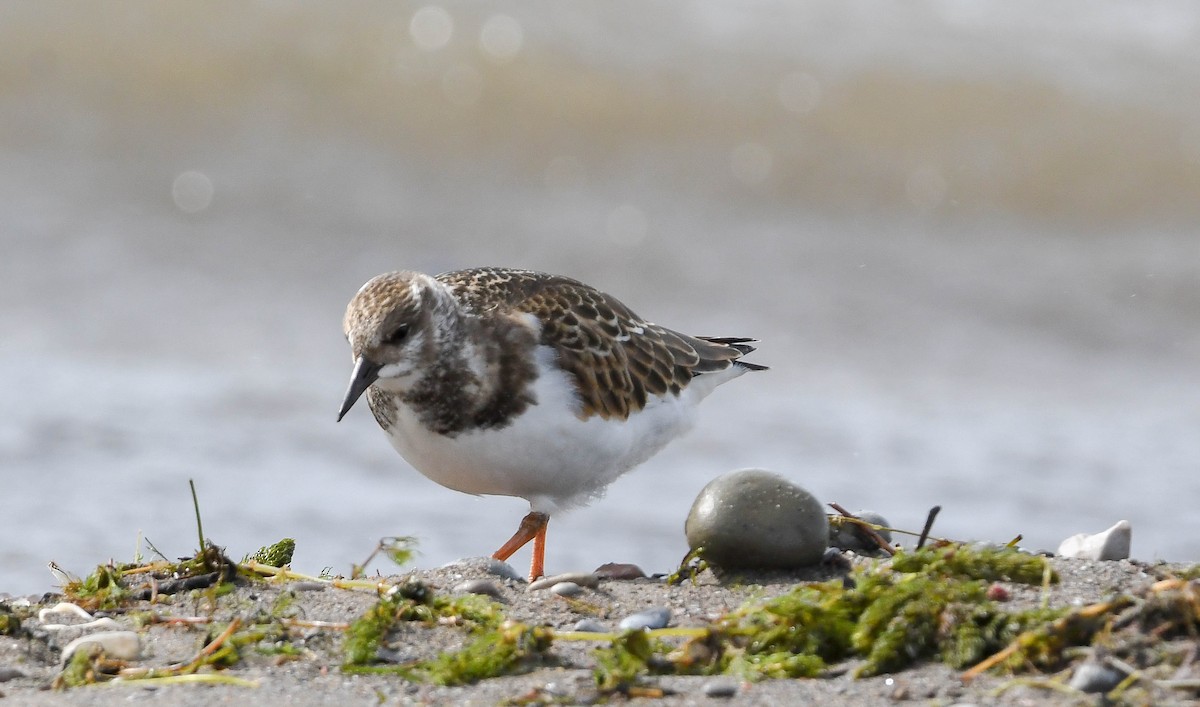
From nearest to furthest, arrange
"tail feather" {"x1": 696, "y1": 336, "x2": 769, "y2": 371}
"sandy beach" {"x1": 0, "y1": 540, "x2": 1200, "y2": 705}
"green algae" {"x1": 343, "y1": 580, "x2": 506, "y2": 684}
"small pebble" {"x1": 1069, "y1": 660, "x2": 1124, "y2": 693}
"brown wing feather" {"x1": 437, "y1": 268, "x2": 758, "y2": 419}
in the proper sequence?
"small pebble" {"x1": 1069, "y1": 660, "x2": 1124, "y2": 693} < "sandy beach" {"x1": 0, "y1": 540, "x2": 1200, "y2": 705} < "green algae" {"x1": 343, "y1": 580, "x2": 506, "y2": 684} < "brown wing feather" {"x1": 437, "y1": 268, "x2": 758, "y2": 419} < "tail feather" {"x1": 696, "y1": 336, "x2": 769, "y2": 371}

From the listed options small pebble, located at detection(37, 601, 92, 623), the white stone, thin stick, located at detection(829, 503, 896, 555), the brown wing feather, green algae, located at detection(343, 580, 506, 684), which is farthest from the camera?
the brown wing feather

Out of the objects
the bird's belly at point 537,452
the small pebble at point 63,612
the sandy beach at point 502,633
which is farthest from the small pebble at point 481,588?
the small pebble at point 63,612

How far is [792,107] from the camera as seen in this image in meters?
9.05

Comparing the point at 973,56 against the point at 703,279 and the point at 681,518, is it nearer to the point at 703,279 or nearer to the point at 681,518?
the point at 703,279

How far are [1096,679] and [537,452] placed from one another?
1.68 metres

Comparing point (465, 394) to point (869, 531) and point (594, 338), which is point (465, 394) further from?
point (869, 531)

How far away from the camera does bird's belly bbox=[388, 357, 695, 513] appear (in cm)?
342

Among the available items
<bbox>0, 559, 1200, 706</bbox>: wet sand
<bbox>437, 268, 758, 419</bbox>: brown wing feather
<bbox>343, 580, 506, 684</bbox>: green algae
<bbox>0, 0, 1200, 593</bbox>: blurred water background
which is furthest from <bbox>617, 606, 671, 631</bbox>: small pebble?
<bbox>0, 0, 1200, 593</bbox>: blurred water background

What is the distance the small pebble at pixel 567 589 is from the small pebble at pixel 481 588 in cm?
13

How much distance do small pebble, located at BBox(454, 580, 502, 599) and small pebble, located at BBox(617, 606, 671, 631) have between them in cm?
36

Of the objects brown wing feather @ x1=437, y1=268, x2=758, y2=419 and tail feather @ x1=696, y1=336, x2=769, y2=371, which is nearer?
brown wing feather @ x1=437, y1=268, x2=758, y2=419

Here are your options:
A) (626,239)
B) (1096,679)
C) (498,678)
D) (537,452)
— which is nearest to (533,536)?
(537,452)

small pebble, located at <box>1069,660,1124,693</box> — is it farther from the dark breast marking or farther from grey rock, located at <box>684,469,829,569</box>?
the dark breast marking

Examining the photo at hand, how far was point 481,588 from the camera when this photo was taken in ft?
9.95
